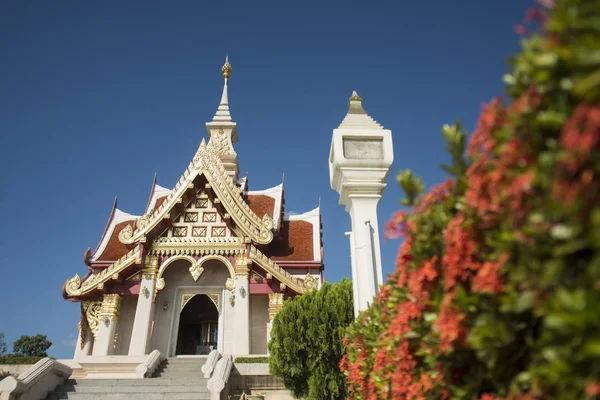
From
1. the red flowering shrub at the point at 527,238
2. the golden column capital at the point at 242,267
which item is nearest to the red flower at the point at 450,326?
the red flowering shrub at the point at 527,238

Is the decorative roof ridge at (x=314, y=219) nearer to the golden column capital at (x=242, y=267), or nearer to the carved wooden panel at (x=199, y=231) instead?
the golden column capital at (x=242, y=267)

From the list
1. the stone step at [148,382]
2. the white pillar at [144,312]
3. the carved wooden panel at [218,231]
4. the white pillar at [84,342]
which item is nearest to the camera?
the stone step at [148,382]

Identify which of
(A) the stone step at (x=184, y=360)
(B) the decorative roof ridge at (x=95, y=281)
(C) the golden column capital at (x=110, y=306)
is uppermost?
(B) the decorative roof ridge at (x=95, y=281)

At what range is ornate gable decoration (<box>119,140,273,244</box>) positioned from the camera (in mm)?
13945

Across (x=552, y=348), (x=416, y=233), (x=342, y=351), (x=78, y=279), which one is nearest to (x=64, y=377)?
(x=78, y=279)

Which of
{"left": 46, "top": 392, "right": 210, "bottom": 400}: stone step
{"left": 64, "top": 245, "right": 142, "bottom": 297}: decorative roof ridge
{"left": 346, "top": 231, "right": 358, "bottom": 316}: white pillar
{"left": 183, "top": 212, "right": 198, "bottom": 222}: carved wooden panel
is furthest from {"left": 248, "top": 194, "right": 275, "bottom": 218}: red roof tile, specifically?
{"left": 346, "top": 231, "right": 358, "bottom": 316}: white pillar

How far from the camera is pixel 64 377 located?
983 cm

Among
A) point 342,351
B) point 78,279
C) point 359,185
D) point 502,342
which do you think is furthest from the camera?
point 78,279

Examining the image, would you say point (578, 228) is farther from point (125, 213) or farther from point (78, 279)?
point (125, 213)

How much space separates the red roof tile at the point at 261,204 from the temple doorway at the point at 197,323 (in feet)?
11.7

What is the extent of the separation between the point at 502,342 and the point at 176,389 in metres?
8.55

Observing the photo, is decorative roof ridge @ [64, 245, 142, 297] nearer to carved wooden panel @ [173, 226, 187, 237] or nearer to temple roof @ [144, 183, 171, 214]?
carved wooden panel @ [173, 226, 187, 237]

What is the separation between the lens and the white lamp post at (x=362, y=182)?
4.98 metres

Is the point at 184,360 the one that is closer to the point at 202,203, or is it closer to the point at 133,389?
the point at 133,389
